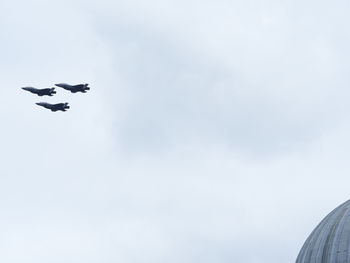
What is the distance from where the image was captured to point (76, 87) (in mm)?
103375

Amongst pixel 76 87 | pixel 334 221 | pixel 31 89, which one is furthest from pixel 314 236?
pixel 31 89

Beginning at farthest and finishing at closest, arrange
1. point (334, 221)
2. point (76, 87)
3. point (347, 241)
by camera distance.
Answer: point (76, 87)
point (334, 221)
point (347, 241)

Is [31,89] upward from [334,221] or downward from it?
upward

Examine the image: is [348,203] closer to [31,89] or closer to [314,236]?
[314,236]

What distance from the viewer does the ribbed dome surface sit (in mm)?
89250

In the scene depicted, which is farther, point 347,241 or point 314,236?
point 314,236

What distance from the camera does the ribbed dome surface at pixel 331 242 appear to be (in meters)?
→ 89.2

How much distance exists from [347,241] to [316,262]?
4278mm

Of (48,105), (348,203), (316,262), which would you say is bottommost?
(316,262)

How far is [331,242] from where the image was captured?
9169 cm

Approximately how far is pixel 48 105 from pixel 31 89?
14.1 ft

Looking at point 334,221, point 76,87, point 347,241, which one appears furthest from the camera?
point 76,87

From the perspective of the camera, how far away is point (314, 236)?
96.4 m

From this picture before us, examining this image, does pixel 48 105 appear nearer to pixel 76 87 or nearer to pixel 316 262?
pixel 76 87
